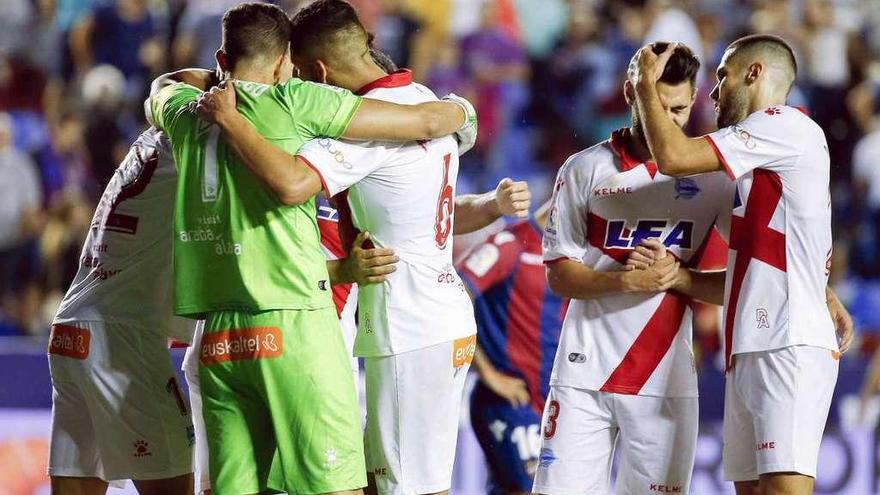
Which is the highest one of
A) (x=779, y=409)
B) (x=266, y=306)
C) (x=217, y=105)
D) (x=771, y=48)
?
(x=771, y=48)

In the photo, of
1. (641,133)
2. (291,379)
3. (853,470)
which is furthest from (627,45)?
(291,379)

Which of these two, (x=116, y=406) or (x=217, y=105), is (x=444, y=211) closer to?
(x=217, y=105)

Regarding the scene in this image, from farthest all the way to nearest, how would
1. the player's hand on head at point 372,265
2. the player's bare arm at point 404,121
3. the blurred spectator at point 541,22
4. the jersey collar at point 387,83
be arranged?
the blurred spectator at point 541,22
the jersey collar at point 387,83
the player's hand on head at point 372,265
the player's bare arm at point 404,121

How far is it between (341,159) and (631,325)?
1446 millimetres

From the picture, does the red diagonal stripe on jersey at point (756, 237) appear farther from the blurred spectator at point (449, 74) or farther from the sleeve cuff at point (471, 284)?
the blurred spectator at point (449, 74)

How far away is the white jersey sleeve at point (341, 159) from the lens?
13.4ft

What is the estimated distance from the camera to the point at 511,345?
265 inches

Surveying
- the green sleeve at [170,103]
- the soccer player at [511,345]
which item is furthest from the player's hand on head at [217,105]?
the soccer player at [511,345]

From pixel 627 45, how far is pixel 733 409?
23.0 ft

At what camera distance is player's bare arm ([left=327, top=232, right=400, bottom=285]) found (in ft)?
14.5

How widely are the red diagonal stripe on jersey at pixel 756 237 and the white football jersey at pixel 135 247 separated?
88.0 inches

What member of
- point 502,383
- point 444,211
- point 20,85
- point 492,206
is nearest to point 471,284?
point 502,383

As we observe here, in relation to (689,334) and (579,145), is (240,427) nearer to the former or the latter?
(689,334)

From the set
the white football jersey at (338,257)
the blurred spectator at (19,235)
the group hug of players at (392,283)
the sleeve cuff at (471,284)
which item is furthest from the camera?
the blurred spectator at (19,235)
